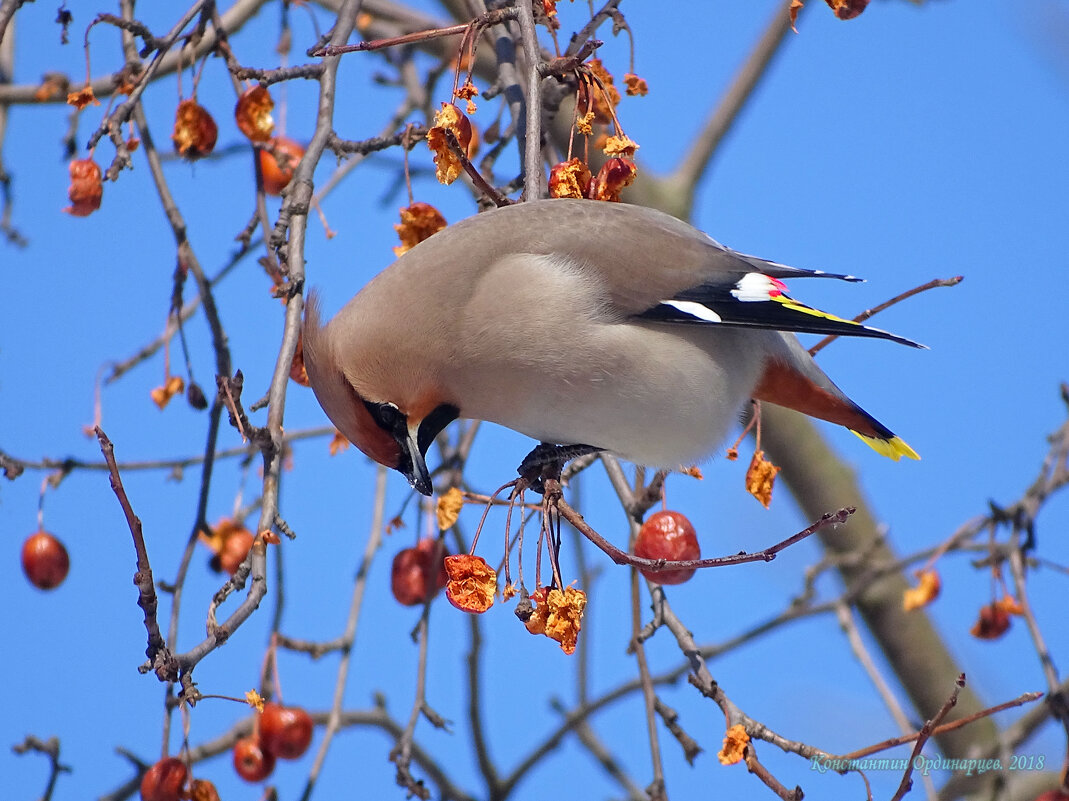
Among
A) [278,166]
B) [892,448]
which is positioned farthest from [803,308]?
[278,166]

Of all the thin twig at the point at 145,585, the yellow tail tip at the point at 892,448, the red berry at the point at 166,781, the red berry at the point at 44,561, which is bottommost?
the thin twig at the point at 145,585

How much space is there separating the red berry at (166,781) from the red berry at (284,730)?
0.45 m

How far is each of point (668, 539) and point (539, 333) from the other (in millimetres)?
555

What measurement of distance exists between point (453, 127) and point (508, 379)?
22.3 inches

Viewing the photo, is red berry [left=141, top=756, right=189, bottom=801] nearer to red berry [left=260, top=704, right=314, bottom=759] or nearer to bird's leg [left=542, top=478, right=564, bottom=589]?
red berry [left=260, top=704, right=314, bottom=759]

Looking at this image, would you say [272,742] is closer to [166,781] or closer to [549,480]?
[166,781]

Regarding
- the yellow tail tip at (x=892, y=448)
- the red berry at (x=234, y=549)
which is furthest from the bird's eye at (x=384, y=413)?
the yellow tail tip at (x=892, y=448)

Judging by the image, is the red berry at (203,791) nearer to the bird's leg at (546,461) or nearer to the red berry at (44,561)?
the bird's leg at (546,461)

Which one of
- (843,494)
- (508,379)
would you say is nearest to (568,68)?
(508,379)

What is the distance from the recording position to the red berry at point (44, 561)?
316 centimetres

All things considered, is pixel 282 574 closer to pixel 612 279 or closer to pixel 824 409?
pixel 612 279

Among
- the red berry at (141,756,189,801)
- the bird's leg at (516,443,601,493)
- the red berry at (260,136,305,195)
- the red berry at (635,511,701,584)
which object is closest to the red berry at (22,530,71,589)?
the red berry at (141,756,189,801)

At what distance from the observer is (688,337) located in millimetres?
2740

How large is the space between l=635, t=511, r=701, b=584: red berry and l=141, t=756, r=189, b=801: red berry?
1095 mm
